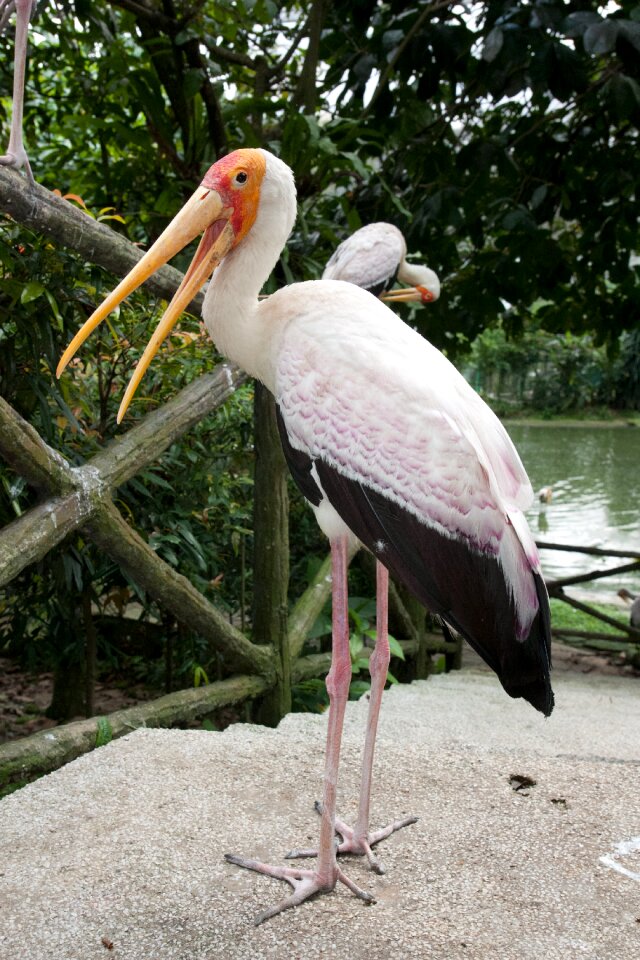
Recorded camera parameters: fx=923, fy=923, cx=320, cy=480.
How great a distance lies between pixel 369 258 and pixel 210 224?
89.3 inches

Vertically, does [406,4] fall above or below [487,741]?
above

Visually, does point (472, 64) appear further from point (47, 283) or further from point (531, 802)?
point (531, 802)

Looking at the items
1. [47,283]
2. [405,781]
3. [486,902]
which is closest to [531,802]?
[405,781]

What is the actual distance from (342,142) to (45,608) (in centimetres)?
214

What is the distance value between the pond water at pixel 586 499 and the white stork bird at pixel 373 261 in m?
4.04

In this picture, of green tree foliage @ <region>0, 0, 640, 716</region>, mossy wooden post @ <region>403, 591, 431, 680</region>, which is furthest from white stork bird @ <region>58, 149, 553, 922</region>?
mossy wooden post @ <region>403, 591, 431, 680</region>

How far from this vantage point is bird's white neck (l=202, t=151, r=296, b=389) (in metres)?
1.90

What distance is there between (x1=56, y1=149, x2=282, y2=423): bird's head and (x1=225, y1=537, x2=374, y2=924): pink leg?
0.56 metres

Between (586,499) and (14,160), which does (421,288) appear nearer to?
(14,160)

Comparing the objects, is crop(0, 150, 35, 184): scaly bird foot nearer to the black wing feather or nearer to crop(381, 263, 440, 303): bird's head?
the black wing feather

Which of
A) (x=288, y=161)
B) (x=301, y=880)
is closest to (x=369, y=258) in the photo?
(x=288, y=161)

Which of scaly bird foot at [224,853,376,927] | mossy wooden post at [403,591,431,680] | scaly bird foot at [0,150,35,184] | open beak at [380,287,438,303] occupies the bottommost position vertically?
mossy wooden post at [403,591,431,680]

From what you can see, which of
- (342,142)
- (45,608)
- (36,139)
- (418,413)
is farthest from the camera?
(36,139)

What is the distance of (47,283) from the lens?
2330 mm
